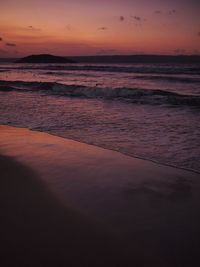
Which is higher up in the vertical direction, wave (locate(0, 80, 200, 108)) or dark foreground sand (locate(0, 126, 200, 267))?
wave (locate(0, 80, 200, 108))

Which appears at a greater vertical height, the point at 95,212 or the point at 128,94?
the point at 128,94

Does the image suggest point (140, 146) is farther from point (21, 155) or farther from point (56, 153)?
point (21, 155)

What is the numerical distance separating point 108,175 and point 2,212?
1.68m

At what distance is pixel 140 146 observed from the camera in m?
6.12

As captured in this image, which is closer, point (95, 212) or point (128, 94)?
point (95, 212)

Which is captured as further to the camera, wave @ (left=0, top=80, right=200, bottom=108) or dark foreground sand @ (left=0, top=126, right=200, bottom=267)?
wave @ (left=0, top=80, right=200, bottom=108)

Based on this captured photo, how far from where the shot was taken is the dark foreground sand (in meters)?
2.62

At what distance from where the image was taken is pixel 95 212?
3387mm

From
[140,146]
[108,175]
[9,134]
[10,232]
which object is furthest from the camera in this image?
[9,134]

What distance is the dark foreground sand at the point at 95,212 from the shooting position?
2.62m

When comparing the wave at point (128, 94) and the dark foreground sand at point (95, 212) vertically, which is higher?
the wave at point (128, 94)

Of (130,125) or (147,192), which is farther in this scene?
(130,125)

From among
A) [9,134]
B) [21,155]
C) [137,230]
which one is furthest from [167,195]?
[9,134]

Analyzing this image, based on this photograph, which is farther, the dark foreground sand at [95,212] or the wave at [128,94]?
the wave at [128,94]
